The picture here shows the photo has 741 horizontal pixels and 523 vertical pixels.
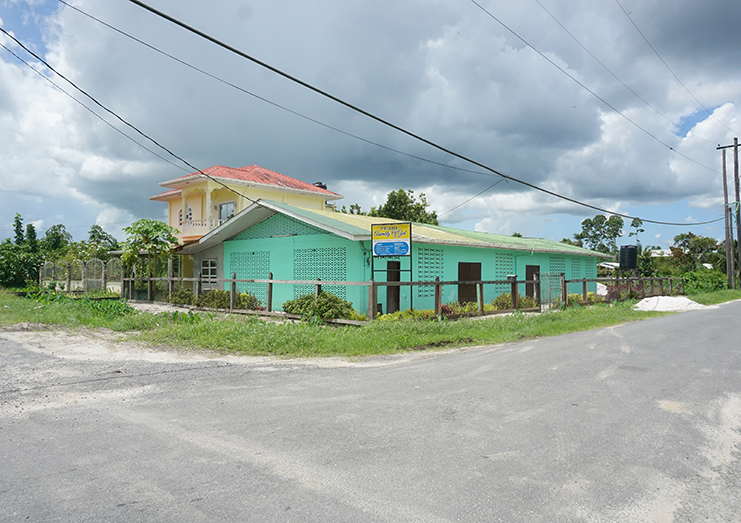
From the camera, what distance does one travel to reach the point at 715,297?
30.1 m

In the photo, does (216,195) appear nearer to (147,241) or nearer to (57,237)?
(147,241)

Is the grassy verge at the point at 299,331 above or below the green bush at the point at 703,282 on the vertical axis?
below

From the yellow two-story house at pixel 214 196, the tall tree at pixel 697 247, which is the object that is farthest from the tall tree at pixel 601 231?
the yellow two-story house at pixel 214 196

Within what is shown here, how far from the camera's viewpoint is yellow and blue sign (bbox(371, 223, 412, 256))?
549 inches

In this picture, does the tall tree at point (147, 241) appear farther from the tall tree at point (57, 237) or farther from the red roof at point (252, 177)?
the tall tree at point (57, 237)

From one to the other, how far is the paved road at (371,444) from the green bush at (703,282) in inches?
1221

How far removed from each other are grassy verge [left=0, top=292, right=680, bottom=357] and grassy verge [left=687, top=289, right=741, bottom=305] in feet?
53.9

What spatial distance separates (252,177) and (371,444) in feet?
87.7

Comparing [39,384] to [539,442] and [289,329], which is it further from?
[539,442]

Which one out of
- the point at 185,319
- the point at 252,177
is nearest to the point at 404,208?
the point at 252,177

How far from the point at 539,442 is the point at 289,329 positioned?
7.38 metres

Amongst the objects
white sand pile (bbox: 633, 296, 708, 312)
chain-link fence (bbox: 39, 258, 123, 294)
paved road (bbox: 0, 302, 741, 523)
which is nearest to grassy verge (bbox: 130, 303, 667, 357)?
paved road (bbox: 0, 302, 741, 523)

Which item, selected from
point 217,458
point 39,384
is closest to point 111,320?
point 39,384

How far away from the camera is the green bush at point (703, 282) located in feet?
111
